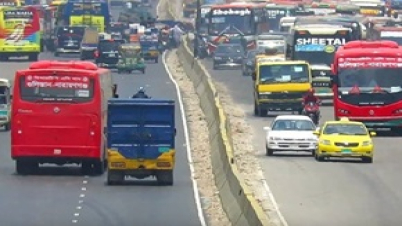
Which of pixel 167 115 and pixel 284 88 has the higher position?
pixel 167 115

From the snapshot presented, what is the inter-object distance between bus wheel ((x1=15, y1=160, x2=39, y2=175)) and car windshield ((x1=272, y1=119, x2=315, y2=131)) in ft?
26.2

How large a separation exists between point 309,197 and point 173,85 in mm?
38893

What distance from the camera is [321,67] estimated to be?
62.0 metres

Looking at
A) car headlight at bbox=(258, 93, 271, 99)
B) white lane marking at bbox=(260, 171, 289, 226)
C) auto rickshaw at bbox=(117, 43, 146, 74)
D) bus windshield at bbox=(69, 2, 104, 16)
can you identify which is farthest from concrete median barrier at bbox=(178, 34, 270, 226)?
bus windshield at bbox=(69, 2, 104, 16)

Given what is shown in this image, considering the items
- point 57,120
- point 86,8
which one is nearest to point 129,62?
point 86,8

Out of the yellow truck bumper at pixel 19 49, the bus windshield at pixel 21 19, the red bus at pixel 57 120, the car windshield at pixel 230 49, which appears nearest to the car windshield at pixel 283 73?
the red bus at pixel 57 120

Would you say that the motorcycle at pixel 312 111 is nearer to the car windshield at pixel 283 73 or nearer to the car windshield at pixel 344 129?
the car windshield at pixel 283 73

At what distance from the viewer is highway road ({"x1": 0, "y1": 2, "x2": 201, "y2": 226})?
28.7 meters

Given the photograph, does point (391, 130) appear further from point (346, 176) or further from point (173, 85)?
point (173, 85)

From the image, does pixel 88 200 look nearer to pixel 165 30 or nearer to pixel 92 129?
pixel 92 129

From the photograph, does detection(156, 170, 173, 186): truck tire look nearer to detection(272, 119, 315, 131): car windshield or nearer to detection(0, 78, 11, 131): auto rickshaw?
detection(272, 119, 315, 131): car windshield

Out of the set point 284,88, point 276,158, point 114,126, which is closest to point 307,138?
point 276,158

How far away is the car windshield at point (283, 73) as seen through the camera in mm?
56688

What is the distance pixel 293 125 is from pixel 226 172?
9783 mm
